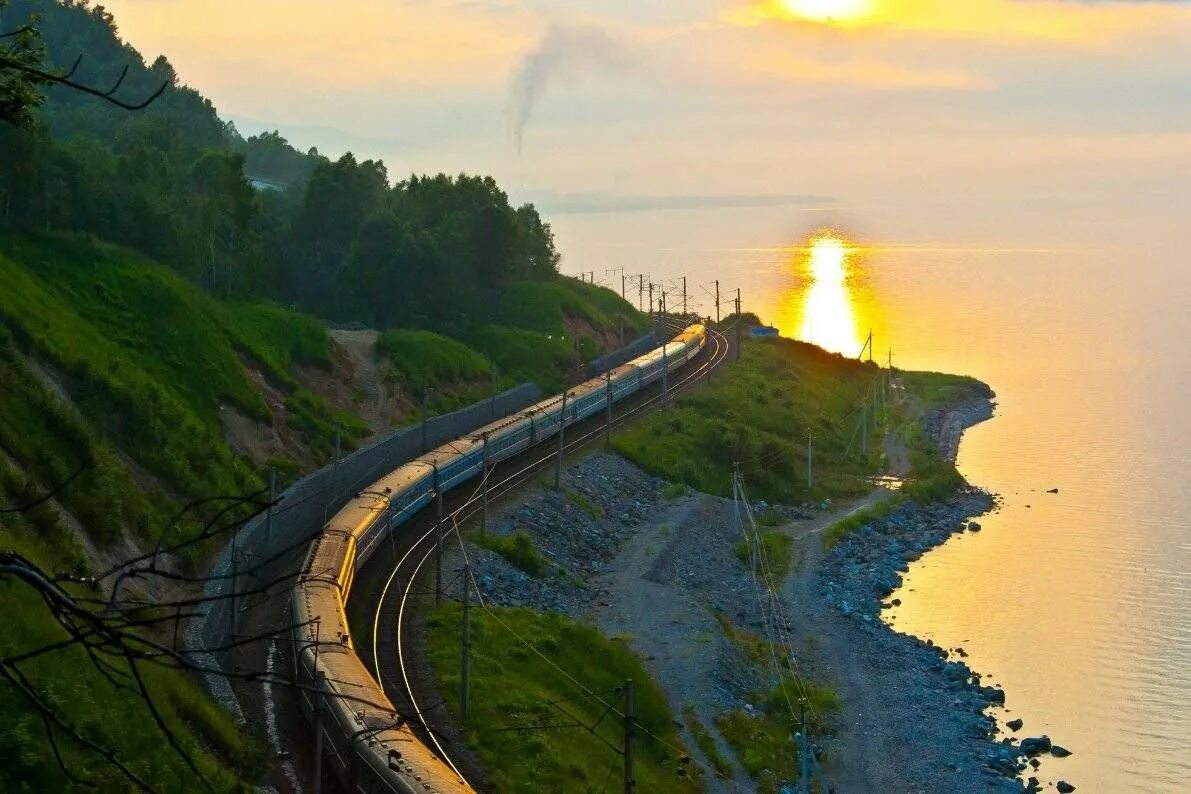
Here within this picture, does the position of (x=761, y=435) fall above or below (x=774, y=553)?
above

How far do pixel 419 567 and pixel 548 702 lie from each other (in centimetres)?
1053

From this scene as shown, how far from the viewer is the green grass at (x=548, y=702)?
33.3m

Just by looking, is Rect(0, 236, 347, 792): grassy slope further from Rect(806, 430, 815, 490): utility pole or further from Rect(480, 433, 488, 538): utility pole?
Rect(806, 430, 815, 490): utility pole

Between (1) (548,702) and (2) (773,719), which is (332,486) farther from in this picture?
(2) (773,719)

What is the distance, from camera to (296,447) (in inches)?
2393

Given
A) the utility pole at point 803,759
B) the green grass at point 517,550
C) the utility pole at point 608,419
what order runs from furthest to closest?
the utility pole at point 608,419 → the green grass at point 517,550 → the utility pole at point 803,759

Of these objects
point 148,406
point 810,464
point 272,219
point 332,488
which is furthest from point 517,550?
point 272,219

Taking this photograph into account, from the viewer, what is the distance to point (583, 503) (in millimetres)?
62094

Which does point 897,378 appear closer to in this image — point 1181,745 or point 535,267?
point 535,267

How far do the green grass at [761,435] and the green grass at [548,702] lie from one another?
3027cm

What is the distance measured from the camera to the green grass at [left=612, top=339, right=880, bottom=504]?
3004 inches

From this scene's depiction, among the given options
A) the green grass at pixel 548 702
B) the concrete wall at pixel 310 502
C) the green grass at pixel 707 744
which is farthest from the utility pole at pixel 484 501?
the green grass at pixel 707 744

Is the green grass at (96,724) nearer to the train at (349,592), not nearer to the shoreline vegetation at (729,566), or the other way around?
the train at (349,592)

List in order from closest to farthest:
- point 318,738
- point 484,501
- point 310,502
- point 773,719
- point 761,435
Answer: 1. point 318,738
2. point 773,719
3. point 484,501
4. point 310,502
5. point 761,435
